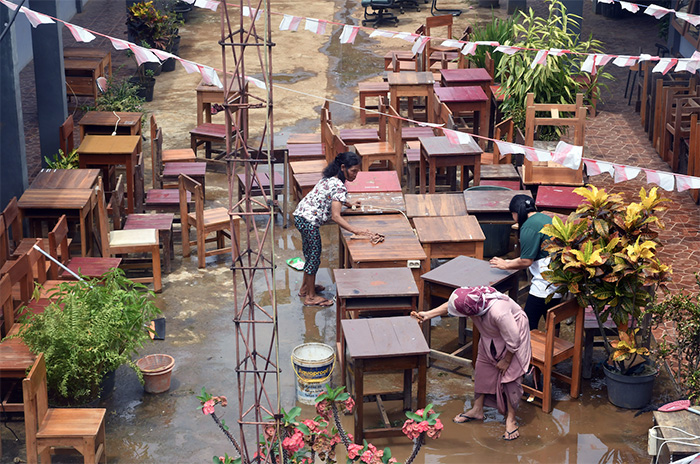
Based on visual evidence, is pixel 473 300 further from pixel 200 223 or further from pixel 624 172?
pixel 200 223

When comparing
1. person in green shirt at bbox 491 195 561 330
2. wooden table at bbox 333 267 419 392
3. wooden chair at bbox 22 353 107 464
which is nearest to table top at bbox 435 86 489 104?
person in green shirt at bbox 491 195 561 330

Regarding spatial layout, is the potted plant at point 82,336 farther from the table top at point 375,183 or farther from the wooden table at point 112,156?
the wooden table at point 112,156

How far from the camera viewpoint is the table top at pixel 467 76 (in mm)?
12352

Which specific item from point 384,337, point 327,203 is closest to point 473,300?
point 384,337

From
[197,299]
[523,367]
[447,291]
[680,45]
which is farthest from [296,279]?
[680,45]

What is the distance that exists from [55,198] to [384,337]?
415cm

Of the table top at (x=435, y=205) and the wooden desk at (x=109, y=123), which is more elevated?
the wooden desk at (x=109, y=123)

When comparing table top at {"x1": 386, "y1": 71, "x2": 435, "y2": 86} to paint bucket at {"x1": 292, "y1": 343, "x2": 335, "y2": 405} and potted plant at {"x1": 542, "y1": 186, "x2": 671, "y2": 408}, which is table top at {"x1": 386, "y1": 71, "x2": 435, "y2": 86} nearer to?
potted plant at {"x1": 542, "y1": 186, "x2": 671, "y2": 408}

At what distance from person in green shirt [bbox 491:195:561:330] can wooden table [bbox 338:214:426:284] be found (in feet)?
2.42

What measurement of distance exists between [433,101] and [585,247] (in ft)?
17.9

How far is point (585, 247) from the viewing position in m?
6.86

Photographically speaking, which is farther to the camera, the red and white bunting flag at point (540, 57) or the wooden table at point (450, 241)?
the red and white bunting flag at point (540, 57)

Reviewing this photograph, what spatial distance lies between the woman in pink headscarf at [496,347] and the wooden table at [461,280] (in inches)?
20.5

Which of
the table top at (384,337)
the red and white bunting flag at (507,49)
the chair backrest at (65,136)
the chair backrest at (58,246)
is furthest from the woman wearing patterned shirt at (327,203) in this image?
the red and white bunting flag at (507,49)
